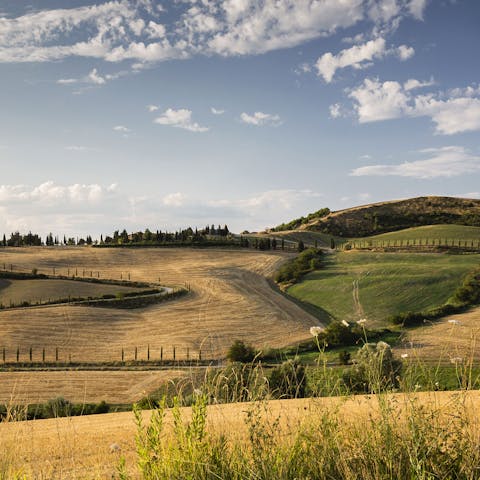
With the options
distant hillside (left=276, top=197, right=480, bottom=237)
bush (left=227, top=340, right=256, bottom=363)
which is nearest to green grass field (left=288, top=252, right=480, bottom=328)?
bush (left=227, top=340, right=256, bottom=363)

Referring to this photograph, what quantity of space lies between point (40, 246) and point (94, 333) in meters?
57.8

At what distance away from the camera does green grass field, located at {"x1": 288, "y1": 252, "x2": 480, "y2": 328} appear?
58719 millimetres

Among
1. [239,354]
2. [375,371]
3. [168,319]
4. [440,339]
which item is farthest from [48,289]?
[375,371]

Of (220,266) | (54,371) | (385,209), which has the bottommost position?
(54,371)

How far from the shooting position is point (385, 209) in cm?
14338

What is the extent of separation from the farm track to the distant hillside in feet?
168

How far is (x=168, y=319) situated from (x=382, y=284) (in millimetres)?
27883

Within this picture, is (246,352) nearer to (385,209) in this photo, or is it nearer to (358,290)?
(358,290)

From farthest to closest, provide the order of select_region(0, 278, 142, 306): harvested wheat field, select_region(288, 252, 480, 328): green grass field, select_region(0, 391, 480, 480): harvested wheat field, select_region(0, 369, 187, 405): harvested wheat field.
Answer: select_region(0, 278, 142, 306): harvested wheat field → select_region(288, 252, 480, 328): green grass field → select_region(0, 369, 187, 405): harvested wheat field → select_region(0, 391, 480, 480): harvested wheat field

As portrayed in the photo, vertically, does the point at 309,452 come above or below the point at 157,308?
above

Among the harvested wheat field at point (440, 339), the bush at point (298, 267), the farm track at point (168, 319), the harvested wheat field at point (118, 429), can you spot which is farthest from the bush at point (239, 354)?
the bush at point (298, 267)

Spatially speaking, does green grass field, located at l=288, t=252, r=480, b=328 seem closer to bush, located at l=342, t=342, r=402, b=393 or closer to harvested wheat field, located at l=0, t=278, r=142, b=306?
harvested wheat field, located at l=0, t=278, r=142, b=306

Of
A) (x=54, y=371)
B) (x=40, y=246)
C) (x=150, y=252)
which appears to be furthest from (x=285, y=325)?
(x=40, y=246)

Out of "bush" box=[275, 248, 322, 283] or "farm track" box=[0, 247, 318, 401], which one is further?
"bush" box=[275, 248, 322, 283]
